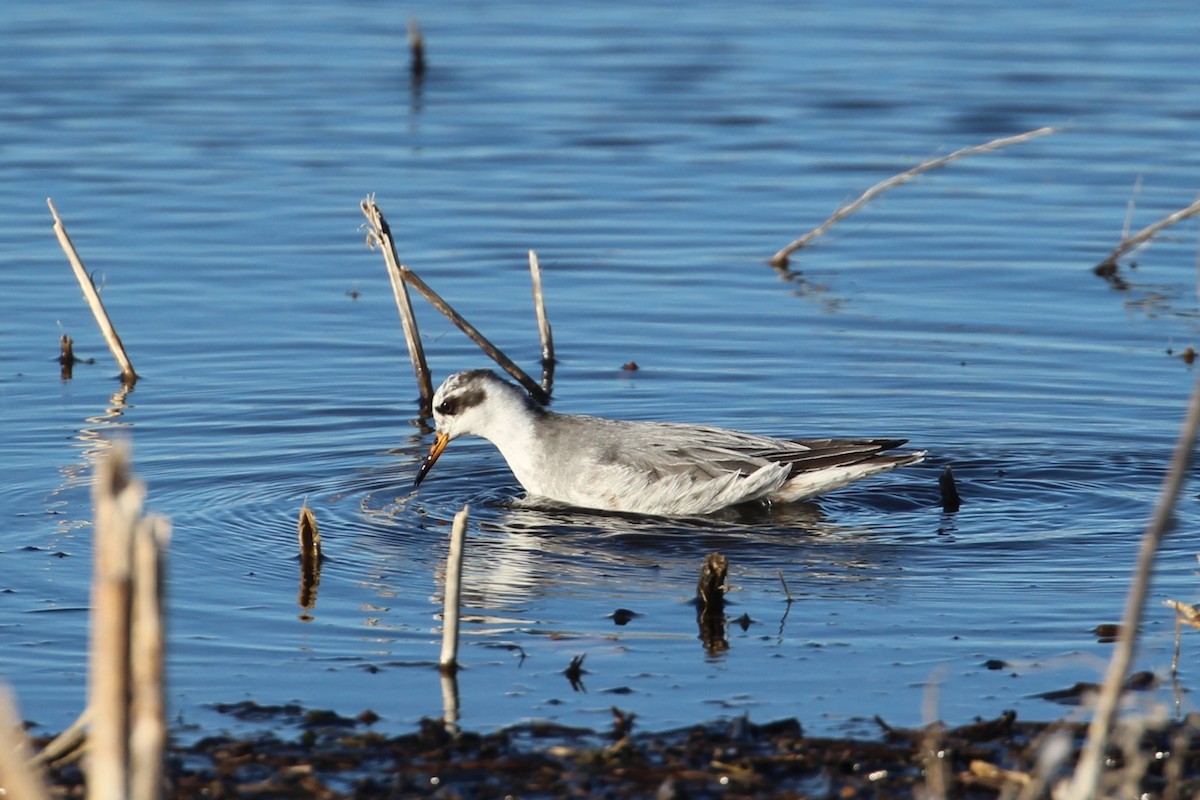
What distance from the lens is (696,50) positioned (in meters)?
28.1

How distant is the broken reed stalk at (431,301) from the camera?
13375mm

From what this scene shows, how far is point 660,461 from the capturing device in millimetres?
11273

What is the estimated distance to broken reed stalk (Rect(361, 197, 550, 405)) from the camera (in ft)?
43.9

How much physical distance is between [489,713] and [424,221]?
1185 centimetres

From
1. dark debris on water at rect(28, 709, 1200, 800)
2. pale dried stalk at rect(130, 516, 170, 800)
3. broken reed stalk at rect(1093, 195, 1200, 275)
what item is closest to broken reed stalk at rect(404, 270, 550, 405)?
broken reed stalk at rect(1093, 195, 1200, 275)

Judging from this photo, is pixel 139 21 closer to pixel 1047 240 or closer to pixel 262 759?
pixel 1047 240

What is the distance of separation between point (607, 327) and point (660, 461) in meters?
4.55

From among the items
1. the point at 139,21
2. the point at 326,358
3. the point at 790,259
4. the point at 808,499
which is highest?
the point at 139,21

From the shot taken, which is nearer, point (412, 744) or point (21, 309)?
point (412, 744)

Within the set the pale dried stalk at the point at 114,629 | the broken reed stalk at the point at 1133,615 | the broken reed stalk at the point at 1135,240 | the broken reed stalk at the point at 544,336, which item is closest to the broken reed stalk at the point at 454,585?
the pale dried stalk at the point at 114,629

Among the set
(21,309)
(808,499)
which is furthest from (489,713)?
(21,309)

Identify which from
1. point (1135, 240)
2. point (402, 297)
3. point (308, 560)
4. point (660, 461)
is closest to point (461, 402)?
point (660, 461)

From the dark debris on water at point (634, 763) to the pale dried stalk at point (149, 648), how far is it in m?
1.91

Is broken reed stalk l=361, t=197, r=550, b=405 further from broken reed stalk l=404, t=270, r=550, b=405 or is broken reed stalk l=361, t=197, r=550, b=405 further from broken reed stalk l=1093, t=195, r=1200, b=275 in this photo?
broken reed stalk l=1093, t=195, r=1200, b=275
